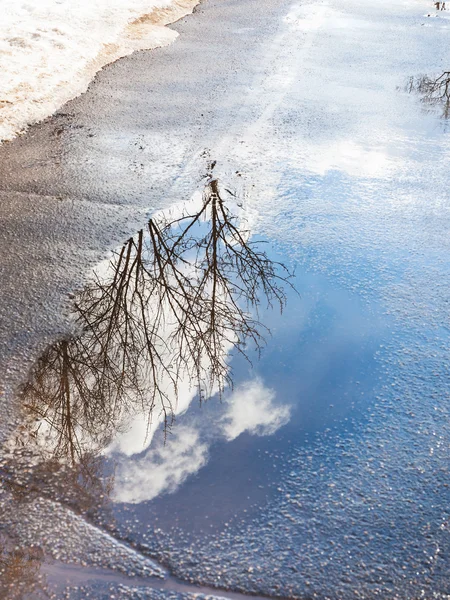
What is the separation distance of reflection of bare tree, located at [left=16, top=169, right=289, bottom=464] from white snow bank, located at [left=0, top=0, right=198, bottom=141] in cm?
316

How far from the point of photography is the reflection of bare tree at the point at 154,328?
4.02 metres

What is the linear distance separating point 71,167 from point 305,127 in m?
3.02

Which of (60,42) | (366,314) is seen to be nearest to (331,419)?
(366,314)

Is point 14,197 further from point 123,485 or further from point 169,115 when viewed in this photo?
point 123,485

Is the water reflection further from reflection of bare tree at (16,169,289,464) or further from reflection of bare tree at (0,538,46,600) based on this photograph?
reflection of bare tree at (0,538,46,600)

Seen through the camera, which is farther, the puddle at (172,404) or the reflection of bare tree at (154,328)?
the reflection of bare tree at (154,328)

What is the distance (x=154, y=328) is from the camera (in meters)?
4.73

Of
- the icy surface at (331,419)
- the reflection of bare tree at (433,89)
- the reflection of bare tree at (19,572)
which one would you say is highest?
the reflection of bare tree at (433,89)

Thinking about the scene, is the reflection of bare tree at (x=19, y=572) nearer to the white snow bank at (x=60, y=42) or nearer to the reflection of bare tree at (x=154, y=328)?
the reflection of bare tree at (x=154, y=328)

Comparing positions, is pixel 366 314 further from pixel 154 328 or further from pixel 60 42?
pixel 60 42

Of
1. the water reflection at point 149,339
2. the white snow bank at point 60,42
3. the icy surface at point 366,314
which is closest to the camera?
the icy surface at point 366,314

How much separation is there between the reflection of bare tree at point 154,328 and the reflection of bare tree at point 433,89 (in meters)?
4.76

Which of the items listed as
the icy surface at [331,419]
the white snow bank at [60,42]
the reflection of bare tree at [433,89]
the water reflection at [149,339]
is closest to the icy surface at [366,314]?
the icy surface at [331,419]

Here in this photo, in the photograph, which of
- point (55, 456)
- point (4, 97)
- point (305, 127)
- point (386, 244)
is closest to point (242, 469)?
point (55, 456)
